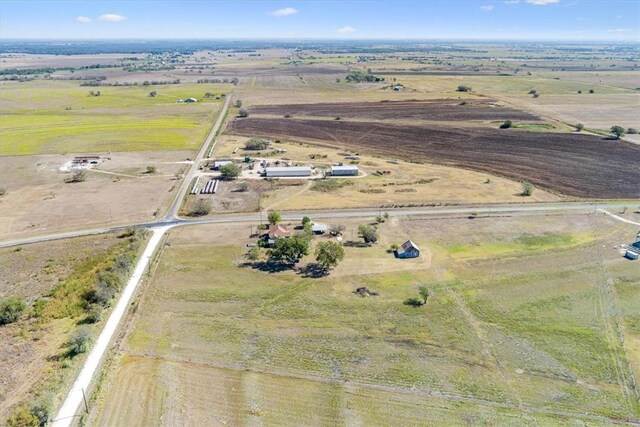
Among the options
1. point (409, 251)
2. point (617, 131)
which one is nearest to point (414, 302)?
point (409, 251)

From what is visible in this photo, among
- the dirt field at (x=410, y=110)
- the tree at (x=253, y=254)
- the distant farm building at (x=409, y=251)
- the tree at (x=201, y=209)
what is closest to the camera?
the tree at (x=253, y=254)

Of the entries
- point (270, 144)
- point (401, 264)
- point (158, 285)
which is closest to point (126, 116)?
point (270, 144)

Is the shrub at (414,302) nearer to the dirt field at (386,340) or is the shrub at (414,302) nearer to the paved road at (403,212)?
the dirt field at (386,340)

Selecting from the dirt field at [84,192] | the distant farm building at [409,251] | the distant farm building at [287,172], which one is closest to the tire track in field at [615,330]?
the distant farm building at [409,251]

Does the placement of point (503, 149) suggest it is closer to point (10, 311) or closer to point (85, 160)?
point (85, 160)

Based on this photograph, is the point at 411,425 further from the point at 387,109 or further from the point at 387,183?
the point at 387,109

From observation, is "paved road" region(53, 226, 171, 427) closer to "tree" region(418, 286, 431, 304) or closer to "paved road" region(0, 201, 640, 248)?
"paved road" region(0, 201, 640, 248)
